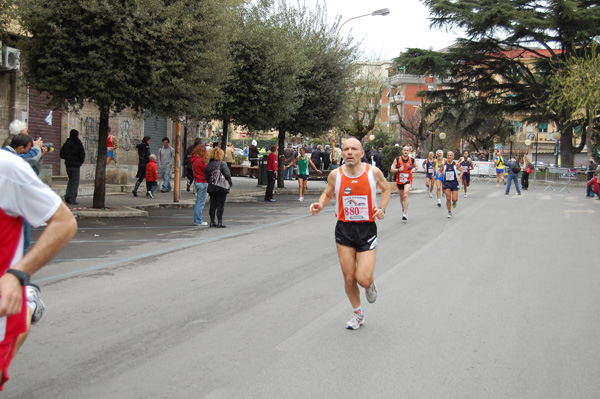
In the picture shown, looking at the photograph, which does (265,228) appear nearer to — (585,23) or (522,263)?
(522,263)

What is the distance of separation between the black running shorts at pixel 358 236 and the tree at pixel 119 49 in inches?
339

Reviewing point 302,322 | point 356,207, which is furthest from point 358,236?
point 302,322

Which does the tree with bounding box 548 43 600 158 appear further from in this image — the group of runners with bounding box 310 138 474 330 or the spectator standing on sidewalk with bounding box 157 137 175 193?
the group of runners with bounding box 310 138 474 330

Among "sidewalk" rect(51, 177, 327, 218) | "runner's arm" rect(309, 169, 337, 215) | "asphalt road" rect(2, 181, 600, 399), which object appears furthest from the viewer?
"sidewalk" rect(51, 177, 327, 218)

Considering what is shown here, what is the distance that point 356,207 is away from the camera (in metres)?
6.07

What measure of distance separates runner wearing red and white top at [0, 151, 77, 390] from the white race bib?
3.66m

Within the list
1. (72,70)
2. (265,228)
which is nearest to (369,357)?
(265,228)

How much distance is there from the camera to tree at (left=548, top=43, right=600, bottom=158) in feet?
125

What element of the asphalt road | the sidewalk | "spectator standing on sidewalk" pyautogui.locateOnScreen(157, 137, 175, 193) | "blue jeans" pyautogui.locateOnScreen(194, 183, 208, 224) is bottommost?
the asphalt road

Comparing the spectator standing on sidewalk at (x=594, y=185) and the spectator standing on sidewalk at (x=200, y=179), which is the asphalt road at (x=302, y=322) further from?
the spectator standing on sidewalk at (x=594, y=185)

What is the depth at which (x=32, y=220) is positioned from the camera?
105 inches

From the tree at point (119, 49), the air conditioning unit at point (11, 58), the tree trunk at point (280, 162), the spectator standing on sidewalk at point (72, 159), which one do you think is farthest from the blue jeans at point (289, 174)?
the tree at point (119, 49)

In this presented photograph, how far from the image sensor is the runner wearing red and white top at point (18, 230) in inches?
103

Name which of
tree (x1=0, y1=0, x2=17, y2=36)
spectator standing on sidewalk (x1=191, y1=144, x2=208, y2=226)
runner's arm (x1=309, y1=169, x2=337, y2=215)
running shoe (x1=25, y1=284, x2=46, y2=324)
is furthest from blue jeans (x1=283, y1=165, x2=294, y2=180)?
running shoe (x1=25, y1=284, x2=46, y2=324)
